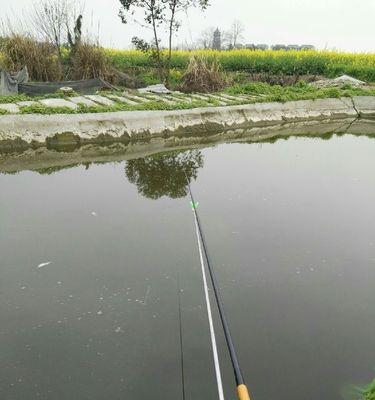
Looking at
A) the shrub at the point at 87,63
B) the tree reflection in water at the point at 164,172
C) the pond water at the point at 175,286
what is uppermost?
the shrub at the point at 87,63

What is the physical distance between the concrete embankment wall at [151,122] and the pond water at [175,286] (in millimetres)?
1608

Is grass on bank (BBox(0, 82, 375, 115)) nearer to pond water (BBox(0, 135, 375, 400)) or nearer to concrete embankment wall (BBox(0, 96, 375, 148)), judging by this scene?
concrete embankment wall (BBox(0, 96, 375, 148))

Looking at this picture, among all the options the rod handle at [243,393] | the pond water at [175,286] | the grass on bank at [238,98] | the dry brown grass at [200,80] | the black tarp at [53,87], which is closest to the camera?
the rod handle at [243,393]

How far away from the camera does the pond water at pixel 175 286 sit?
6.89 ft

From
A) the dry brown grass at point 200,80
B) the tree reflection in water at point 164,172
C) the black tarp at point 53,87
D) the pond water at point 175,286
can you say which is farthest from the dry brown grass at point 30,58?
the pond water at point 175,286

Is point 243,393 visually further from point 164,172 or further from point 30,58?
point 30,58

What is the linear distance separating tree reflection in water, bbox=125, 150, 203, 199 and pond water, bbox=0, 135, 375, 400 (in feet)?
0.16

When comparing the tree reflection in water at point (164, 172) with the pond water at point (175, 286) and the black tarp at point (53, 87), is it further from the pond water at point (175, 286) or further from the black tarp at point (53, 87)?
the black tarp at point (53, 87)

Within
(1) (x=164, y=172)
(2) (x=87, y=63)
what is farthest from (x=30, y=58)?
(1) (x=164, y=172)

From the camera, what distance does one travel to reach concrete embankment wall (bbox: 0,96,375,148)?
6.39 metres

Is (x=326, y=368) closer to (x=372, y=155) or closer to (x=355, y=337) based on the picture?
(x=355, y=337)

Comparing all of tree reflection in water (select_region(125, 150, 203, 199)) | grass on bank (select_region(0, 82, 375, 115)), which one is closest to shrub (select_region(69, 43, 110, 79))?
grass on bank (select_region(0, 82, 375, 115))

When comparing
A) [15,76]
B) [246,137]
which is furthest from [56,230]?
[15,76]

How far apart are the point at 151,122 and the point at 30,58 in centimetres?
550
